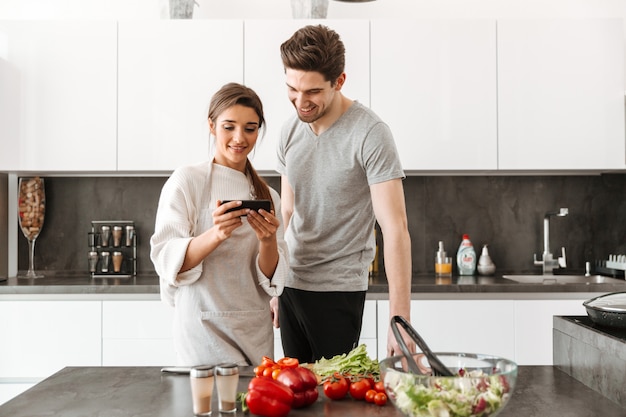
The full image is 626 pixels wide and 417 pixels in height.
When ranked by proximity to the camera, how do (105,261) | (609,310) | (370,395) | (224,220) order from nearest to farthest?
1. (370,395)
2. (609,310)
3. (224,220)
4. (105,261)

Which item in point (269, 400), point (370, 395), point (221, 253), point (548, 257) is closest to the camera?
point (269, 400)

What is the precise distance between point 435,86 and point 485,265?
3.37ft

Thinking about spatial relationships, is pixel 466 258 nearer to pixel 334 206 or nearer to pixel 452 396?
pixel 334 206

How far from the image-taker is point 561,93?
346cm

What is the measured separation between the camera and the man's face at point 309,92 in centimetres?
201

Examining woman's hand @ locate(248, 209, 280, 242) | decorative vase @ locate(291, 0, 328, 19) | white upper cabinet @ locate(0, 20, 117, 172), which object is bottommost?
woman's hand @ locate(248, 209, 280, 242)

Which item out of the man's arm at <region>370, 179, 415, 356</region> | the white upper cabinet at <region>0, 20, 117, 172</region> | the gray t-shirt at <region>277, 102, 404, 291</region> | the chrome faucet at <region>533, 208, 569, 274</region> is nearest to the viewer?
the man's arm at <region>370, 179, 415, 356</region>

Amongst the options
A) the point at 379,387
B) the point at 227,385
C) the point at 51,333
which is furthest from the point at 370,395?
the point at 51,333

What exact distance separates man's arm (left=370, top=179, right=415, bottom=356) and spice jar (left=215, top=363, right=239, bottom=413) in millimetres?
736

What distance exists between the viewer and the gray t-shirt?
2154 mm

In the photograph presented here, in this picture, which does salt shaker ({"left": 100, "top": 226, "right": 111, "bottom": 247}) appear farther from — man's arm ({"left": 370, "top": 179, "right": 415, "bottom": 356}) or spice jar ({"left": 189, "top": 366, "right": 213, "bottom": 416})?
spice jar ({"left": 189, "top": 366, "right": 213, "bottom": 416})

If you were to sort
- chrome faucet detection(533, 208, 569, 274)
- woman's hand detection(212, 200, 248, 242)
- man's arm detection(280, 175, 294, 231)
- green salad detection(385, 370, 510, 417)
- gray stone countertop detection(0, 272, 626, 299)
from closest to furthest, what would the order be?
green salad detection(385, 370, 510, 417)
woman's hand detection(212, 200, 248, 242)
man's arm detection(280, 175, 294, 231)
gray stone countertop detection(0, 272, 626, 299)
chrome faucet detection(533, 208, 569, 274)

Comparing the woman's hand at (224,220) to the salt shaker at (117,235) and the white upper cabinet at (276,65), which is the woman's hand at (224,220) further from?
the salt shaker at (117,235)

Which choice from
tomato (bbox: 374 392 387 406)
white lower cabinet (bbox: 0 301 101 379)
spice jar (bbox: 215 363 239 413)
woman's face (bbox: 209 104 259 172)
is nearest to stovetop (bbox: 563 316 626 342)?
tomato (bbox: 374 392 387 406)
